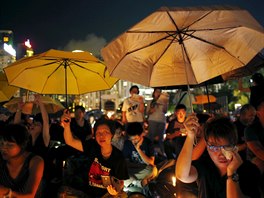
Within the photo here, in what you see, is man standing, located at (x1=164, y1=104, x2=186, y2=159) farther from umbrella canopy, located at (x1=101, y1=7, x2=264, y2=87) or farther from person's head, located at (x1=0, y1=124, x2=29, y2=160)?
person's head, located at (x1=0, y1=124, x2=29, y2=160)

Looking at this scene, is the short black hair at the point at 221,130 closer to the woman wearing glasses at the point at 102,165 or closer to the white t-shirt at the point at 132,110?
the woman wearing glasses at the point at 102,165

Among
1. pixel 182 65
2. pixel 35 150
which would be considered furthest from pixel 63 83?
pixel 182 65

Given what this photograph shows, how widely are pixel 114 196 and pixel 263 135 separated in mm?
1938

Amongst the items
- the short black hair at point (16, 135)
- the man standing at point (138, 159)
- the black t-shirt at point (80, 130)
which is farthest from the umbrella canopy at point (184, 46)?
the black t-shirt at point (80, 130)

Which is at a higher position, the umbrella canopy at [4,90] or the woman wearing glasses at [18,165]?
the umbrella canopy at [4,90]

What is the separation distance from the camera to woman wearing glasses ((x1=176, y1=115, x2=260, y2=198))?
2.39 metres

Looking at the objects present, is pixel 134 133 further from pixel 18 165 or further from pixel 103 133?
pixel 18 165

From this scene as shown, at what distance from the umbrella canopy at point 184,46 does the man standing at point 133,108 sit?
3.86m

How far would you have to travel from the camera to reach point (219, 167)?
262cm

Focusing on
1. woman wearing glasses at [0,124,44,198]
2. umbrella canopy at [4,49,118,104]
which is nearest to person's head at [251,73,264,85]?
umbrella canopy at [4,49,118,104]

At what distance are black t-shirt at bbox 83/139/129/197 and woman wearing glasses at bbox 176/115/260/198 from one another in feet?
5.21

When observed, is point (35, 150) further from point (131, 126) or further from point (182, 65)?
point (182, 65)

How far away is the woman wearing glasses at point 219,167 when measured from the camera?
2395mm

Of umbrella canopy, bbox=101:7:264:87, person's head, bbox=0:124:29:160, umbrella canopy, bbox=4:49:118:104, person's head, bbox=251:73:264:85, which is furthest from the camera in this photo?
person's head, bbox=251:73:264:85
